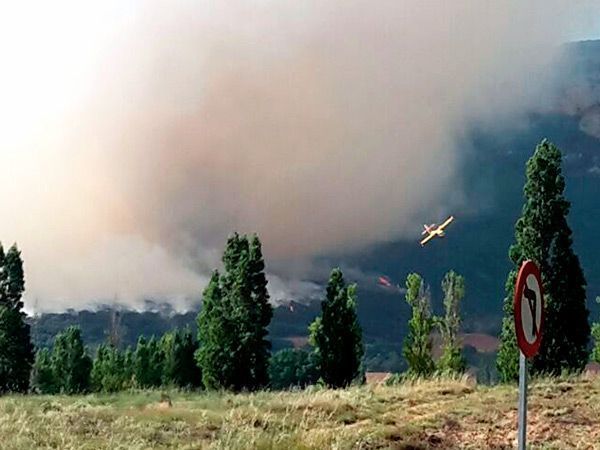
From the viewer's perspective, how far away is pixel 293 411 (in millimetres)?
16688

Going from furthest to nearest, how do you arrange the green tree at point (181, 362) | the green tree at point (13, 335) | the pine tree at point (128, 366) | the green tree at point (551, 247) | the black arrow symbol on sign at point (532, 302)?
the pine tree at point (128, 366) < the green tree at point (181, 362) < the green tree at point (13, 335) < the green tree at point (551, 247) < the black arrow symbol on sign at point (532, 302)

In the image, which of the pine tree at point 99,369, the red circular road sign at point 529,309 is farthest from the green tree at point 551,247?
the pine tree at point 99,369

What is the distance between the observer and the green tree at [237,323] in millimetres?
42188

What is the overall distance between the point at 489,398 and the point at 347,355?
83.9ft

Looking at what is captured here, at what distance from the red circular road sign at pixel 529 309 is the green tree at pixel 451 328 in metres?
36.7

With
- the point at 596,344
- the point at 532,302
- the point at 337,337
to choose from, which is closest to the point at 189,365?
the point at 337,337

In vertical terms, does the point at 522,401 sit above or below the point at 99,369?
below

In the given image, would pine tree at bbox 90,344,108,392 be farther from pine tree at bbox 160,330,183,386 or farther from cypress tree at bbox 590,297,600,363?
cypress tree at bbox 590,297,600,363

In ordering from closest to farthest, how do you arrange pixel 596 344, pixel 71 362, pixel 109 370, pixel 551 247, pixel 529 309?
pixel 529 309
pixel 551 247
pixel 596 344
pixel 71 362
pixel 109 370

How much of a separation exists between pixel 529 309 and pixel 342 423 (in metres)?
8.38

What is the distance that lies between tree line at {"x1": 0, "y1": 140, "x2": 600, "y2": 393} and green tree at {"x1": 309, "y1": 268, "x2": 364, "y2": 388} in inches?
1.9

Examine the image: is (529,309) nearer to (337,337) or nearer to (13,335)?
(337,337)

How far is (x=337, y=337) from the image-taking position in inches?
1686

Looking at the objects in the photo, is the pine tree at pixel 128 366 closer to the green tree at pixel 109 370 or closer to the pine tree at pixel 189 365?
the green tree at pixel 109 370
